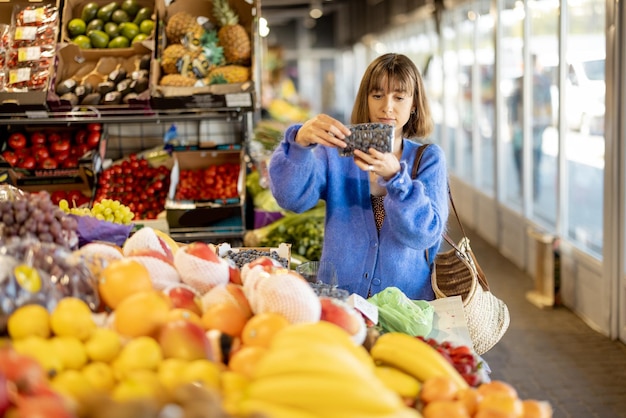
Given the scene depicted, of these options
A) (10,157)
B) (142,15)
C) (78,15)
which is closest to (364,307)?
(10,157)

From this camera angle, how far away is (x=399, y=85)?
289 cm

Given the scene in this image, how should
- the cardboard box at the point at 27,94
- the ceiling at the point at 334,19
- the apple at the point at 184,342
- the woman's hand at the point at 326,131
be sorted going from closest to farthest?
the apple at the point at 184,342 → the woman's hand at the point at 326,131 → the cardboard box at the point at 27,94 → the ceiling at the point at 334,19

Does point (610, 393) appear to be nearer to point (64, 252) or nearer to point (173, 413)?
point (64, 252)

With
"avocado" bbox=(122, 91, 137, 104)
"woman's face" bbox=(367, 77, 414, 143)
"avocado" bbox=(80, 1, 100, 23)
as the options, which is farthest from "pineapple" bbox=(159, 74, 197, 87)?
"woman's face" bbox=(367, 77, 414, 143)

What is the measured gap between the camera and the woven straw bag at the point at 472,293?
2764 mm

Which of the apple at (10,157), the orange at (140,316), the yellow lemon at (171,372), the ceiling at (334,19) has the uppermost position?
the ceiling at (334,19)

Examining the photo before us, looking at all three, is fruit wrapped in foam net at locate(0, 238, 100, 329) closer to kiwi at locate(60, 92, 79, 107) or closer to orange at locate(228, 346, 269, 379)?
orange at locate(228, 346, 269, 379)

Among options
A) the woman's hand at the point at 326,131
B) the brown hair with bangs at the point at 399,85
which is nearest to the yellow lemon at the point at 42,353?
the woman's hand at the point at 326,131

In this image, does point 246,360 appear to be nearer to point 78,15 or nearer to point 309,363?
point 309,363

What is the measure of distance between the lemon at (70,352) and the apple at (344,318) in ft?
1.93

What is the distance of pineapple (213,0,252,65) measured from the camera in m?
5.06

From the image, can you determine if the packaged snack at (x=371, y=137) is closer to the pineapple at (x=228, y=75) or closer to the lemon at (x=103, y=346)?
the lemon at (x=103, y=346)

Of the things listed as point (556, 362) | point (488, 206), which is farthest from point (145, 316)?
point (488, 206)

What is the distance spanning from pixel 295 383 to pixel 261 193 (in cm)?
394
